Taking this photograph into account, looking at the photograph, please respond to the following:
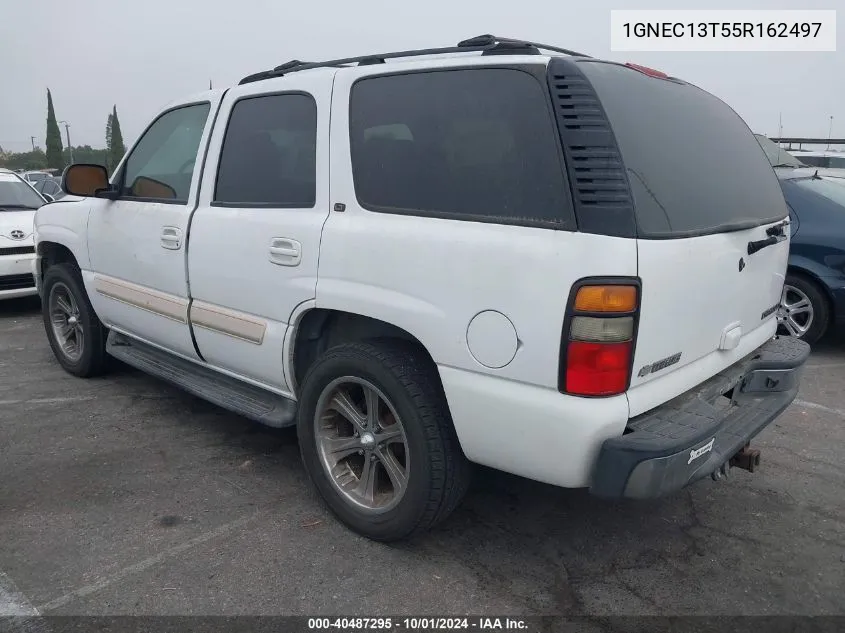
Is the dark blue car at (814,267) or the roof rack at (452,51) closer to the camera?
the roof rack at (452,51)

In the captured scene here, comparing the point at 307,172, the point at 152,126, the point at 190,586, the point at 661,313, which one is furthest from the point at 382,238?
the point at 152,126

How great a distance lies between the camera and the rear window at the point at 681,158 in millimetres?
2377

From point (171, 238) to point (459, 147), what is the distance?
6.10 ft

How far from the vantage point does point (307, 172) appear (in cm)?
312

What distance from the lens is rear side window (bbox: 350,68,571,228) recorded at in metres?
2.38

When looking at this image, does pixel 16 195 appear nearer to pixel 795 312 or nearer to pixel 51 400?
pixel 51 400

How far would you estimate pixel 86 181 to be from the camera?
4285 millimetres

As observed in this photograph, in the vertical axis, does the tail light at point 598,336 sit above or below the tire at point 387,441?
above

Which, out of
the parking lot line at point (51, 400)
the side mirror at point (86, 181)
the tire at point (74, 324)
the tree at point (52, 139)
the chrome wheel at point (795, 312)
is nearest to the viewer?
the side mirror at point (86, 181)

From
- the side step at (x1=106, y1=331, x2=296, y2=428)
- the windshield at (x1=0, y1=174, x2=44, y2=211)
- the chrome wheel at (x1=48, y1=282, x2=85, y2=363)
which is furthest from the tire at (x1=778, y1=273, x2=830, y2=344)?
the windshield at (x1=0, y1=174, x2=44, y2=211)

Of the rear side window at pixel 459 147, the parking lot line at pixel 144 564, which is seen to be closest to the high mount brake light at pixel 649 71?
the rear side window at pixel 459 147

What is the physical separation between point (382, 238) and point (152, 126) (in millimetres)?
2283

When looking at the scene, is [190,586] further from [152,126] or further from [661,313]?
[152,126]

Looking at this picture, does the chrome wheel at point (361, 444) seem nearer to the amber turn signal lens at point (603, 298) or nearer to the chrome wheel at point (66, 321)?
the amber turn signal lens at point (603, 298)
